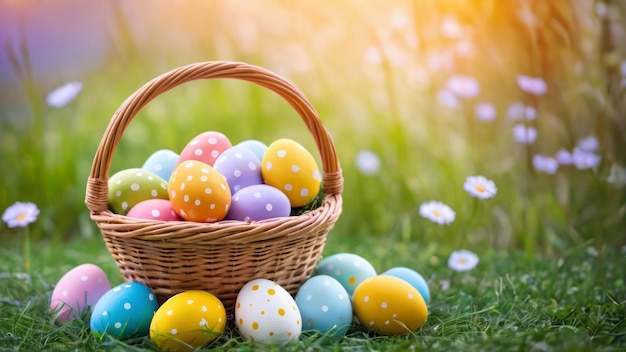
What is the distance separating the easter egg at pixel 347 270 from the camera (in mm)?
1744

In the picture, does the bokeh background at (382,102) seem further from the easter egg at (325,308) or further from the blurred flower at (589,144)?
the easter egg at (325,308)

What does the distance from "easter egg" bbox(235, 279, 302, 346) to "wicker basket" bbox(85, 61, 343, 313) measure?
0.09 metres

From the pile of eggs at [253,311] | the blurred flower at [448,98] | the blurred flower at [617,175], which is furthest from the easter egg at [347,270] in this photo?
the blurred flower at [448,98]

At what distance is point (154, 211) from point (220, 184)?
186 millimetres

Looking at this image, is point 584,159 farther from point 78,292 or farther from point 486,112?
point 78,292

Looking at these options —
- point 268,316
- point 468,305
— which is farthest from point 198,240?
point 468,305

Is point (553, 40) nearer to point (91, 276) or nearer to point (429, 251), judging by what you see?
point (429, 251)

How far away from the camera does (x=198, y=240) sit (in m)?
1.44

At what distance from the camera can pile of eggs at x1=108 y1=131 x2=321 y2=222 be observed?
152 cm

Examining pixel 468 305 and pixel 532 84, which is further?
pixel 532 84

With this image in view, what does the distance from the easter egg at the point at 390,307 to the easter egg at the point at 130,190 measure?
0.60m

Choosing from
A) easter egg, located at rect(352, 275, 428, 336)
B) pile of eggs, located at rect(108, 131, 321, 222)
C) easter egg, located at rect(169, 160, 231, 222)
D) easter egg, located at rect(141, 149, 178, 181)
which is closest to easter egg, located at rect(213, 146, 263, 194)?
pile of eggs, located at rect(108, 131, 321, 222)

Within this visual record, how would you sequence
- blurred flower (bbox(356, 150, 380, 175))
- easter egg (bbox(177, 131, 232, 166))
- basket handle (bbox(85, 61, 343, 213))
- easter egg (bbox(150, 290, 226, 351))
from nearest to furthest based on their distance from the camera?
easter egg (bbox(150, 290, 226, 351)), basket handle (bbox(85, 61, 343, 213)), easter egg (bbox(177, 131, 232, 166)), blurred flower (bbox(356, 150, 380, 175))

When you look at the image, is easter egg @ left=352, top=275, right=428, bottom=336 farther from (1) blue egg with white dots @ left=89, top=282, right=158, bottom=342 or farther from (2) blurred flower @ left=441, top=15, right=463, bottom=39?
(2) blurred flower @ left=441, top=15, right=463, bottom=39
